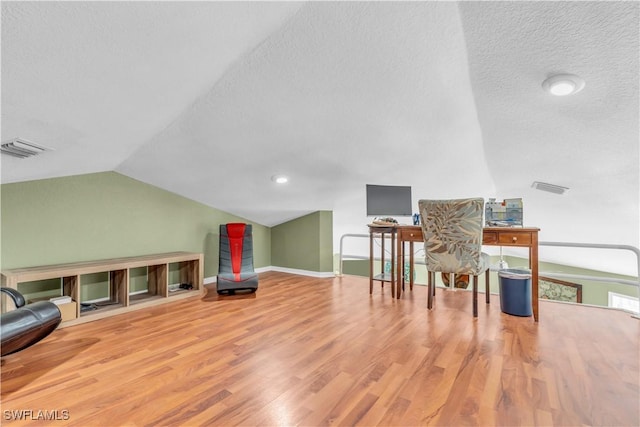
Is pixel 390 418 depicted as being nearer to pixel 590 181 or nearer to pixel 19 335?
pixel 19 335

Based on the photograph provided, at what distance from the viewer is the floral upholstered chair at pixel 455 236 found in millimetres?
2791

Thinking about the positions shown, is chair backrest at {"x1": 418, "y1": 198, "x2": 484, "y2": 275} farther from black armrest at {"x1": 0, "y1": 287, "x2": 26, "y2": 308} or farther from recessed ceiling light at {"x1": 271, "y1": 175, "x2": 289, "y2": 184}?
black armrest at {"x1": 0, "y1": 287, "x2": 26, "y2": 308}

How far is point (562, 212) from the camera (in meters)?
3.92

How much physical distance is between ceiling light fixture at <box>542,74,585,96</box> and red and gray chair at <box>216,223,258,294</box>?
339cm

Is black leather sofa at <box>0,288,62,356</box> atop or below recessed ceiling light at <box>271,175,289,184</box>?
below

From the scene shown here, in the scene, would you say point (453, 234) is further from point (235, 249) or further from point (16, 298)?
point (16, 298)

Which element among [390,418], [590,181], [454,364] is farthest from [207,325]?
[590,181]

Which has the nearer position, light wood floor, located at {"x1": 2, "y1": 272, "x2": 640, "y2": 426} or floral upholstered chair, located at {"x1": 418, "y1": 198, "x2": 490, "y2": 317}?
light wood floor, located at {"x1": 2, "y1": 272, "x2": 640, "y2": 426}

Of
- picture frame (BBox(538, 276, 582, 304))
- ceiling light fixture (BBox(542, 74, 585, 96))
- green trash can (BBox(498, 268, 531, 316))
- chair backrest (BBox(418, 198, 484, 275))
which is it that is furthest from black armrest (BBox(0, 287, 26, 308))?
picture frame (BBox(538, 276, 582, 304))

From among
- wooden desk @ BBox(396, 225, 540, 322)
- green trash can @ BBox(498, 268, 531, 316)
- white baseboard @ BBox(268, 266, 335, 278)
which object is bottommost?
white baseboard @ BBox(268, 266, 335, 278)

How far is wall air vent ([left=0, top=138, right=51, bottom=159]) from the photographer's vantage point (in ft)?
6.33

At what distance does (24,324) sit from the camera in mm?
1732

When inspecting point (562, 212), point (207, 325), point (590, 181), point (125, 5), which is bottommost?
point (207, 325)

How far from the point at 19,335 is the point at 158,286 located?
1848mm
